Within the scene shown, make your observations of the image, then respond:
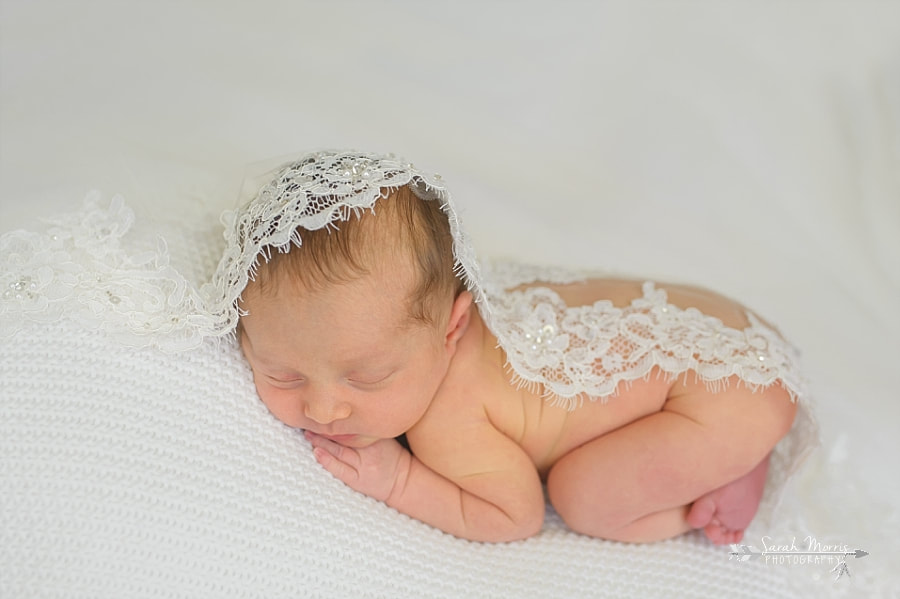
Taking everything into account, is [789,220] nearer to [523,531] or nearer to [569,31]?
[569,31]

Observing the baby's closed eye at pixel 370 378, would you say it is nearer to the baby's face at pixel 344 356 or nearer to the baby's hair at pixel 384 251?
the baby's face at pixel 344 356

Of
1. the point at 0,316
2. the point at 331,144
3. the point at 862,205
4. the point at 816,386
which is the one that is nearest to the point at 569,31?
Result: the point at 331,144

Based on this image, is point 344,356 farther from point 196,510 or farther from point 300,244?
point 196,510

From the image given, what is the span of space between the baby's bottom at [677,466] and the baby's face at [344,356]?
369 mm

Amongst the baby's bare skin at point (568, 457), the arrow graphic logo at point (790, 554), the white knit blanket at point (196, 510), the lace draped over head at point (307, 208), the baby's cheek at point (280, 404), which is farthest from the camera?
the arrow graphic logo at point (790, 554)

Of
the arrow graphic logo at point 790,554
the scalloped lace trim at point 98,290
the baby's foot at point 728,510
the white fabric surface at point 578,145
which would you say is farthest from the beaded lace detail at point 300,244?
the arrow graphic logo at point 790,554

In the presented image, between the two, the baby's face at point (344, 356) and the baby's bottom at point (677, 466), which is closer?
the baby's face at point (344, 356)

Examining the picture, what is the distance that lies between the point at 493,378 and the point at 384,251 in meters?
0.40

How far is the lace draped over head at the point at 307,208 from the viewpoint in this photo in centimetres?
142

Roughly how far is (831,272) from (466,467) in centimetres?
128

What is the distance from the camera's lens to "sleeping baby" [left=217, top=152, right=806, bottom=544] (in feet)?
4.79

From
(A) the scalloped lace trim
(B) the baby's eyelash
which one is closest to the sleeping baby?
(B) the baby's eyelash

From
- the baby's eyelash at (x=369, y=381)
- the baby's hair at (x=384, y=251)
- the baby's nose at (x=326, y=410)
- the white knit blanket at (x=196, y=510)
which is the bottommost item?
the white knit blanket at (x=196, y=510)

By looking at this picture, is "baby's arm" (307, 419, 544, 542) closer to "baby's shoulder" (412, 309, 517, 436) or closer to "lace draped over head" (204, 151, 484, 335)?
"baby's shoulder" (412, 309, 517, 436)
